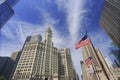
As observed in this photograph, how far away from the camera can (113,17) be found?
57.2 m

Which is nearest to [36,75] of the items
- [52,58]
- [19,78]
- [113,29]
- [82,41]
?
[19,78]

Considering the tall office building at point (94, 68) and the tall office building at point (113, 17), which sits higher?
the tall office building at point (113, 17)

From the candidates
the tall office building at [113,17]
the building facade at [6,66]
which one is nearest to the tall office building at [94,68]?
the tall office building at [113,17]

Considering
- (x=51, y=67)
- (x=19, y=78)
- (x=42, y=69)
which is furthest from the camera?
(x=51, y=67)

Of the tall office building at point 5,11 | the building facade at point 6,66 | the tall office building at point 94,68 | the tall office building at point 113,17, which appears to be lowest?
the tall office building at point 94,68

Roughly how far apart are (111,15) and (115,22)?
4626mm

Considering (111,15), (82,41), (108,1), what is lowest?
(82,41)

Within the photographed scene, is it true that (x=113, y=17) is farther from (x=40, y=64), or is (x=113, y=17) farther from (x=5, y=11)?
(x=5, y=11)

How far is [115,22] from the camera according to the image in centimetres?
5641

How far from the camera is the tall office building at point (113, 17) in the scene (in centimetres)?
5264

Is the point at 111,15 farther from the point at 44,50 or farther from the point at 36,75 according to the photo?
the point at 44,50

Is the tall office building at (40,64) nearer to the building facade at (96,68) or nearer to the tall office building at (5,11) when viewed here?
the building facade at (96,68)

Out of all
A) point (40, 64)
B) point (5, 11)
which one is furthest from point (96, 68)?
point (40, 64)

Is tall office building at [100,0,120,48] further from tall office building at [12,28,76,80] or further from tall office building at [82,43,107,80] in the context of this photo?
tall office building at [12,28,76,80]
